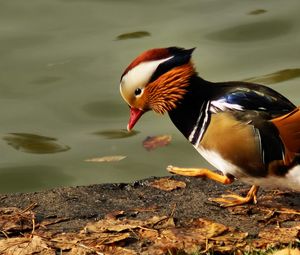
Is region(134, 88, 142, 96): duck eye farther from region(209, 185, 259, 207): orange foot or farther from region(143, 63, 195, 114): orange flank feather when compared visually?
region(209, 185, 259, 207): orange foot

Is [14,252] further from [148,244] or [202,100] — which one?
[202,100]

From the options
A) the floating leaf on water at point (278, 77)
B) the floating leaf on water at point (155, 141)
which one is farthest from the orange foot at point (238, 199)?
the floating leaf on water at point (278, 77)

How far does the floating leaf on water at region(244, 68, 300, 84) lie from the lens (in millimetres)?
7369

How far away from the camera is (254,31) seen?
27.2 feet

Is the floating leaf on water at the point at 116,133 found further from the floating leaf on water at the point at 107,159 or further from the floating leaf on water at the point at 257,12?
the floating leaf on water at the point at 257,12

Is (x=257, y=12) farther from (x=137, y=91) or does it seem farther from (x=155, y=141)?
(x=137, y=91)

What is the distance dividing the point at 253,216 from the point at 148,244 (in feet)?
2.20

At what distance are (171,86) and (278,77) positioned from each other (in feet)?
10.2

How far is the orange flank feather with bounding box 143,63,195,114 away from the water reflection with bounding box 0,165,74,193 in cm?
175

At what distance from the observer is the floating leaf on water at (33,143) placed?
21.6ft

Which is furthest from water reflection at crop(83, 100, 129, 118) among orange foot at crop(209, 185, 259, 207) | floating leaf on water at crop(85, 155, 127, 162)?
orange foot at crop(209, 185, 259, 207)

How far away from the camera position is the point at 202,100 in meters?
4.40

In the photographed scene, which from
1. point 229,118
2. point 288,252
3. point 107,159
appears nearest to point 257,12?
point 107,159

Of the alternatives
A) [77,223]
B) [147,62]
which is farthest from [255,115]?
[77,223]
